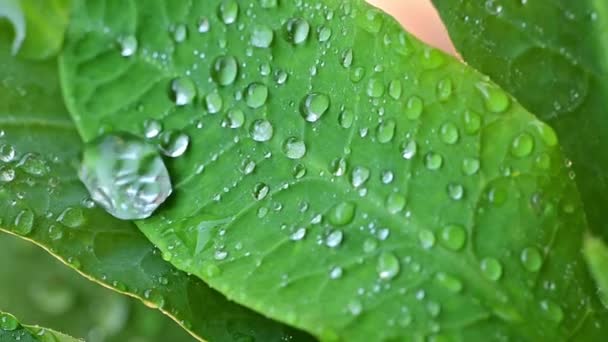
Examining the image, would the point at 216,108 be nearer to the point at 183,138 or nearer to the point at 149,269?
the point at 183,138

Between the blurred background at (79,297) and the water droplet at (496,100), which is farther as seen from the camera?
the blurred background at (79,297)

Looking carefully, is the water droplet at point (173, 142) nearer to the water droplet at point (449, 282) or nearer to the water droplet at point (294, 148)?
the water droplet at point (294, 148)

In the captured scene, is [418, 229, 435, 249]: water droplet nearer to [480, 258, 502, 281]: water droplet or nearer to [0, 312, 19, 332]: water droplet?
[480, 258, 502, 281]: water droplet

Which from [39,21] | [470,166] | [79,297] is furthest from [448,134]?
[79,297]

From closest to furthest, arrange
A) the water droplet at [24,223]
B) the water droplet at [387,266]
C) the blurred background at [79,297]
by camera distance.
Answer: the water droplet at [387,266] < the water droplet at [24,223] < the blurred background at [79,297]

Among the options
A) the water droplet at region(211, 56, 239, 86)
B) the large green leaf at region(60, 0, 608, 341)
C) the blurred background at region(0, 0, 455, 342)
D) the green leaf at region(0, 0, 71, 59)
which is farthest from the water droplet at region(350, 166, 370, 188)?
the blurred background at region(0, 0, 455, 342)

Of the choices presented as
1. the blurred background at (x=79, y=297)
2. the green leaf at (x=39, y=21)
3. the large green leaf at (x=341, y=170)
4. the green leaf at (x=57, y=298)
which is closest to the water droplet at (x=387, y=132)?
the large green leaf at (x=341, y=170)

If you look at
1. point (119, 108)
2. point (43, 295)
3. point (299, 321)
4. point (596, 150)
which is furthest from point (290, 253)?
A: point (43, 295)
